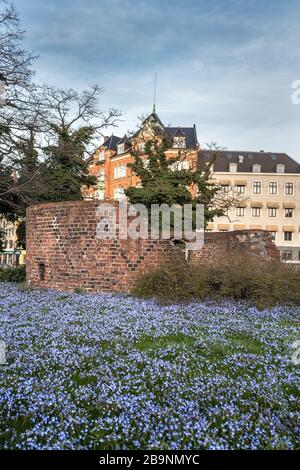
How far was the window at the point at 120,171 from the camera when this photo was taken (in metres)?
50.9

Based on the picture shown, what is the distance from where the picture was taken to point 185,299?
866 centimetres

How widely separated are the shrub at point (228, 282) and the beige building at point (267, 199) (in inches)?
1808

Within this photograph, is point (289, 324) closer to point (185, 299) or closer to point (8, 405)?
point (185, 299)

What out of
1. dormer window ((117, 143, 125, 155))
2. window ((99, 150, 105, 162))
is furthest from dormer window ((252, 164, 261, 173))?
window ((99, 150, 105, 162))

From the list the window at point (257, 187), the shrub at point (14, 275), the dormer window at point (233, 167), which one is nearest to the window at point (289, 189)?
the window at point (257, 187)

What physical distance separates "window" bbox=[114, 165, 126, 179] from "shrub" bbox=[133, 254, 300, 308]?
42.6 meters

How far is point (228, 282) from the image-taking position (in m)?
8.68

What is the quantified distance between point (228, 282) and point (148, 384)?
5668mm

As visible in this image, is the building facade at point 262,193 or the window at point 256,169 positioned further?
the window at point 256,169

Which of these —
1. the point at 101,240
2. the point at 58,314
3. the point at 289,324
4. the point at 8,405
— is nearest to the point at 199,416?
the point at 8,405

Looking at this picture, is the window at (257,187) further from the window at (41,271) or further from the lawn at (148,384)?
the lawn at (148,384)

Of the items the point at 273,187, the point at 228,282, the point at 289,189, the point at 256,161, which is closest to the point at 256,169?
the point at 256,161

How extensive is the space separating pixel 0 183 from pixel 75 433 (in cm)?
1438

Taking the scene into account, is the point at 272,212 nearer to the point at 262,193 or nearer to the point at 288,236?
the point at 262,193
